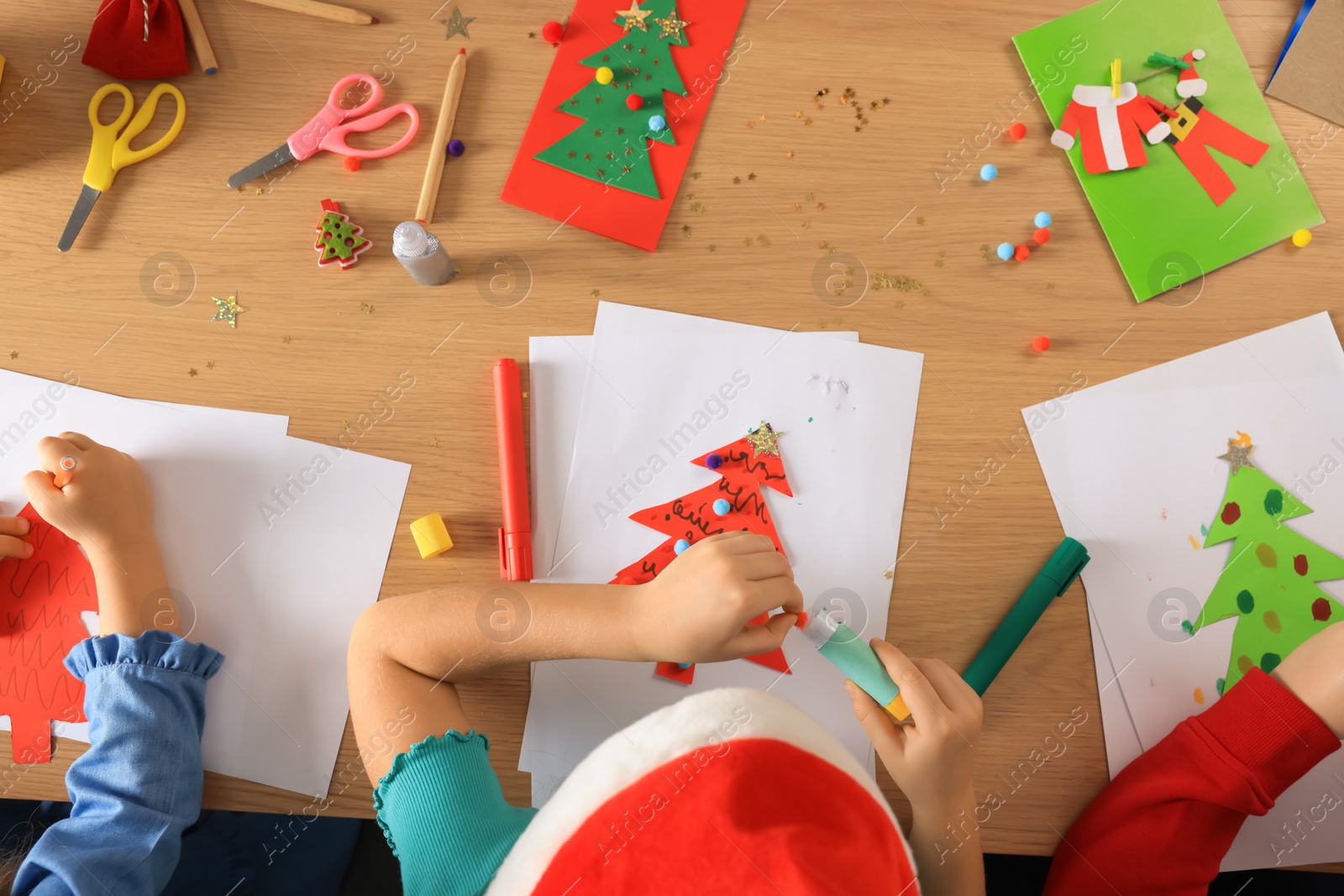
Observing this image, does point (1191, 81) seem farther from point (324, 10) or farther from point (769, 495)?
point (324, 10)

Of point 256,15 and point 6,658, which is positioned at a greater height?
point 256,15

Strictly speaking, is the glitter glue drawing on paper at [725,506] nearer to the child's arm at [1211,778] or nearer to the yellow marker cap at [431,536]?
the yellow marker cap at [431,536]

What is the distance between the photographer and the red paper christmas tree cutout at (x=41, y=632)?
2.36 feet

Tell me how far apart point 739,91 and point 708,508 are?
424 mm

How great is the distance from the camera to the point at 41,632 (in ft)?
2.44

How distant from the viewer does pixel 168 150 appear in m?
0.79

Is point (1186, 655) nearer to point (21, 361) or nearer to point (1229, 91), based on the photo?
point (1229, 91)

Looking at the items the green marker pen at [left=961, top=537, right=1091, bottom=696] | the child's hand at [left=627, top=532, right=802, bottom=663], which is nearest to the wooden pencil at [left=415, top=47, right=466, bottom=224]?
the child's hand at [left=627, top=532, right=802, bottom=663]

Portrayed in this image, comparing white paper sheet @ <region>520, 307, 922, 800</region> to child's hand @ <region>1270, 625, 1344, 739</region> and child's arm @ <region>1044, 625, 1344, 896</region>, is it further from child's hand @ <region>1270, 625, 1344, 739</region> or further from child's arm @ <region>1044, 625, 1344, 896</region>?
child's hand @ <region>1270, 625, 1344, 739</region>

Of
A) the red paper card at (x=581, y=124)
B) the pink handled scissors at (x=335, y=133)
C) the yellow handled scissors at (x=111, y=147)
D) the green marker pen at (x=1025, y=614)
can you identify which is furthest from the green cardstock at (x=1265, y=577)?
the yellow handled scissors at (x=111, y=147)

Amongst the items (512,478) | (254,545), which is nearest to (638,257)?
(512,478)

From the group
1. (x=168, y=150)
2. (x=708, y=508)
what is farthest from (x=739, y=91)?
(x=168, y=150)

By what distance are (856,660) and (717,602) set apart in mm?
142

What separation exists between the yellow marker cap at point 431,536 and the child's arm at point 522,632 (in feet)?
0.14
